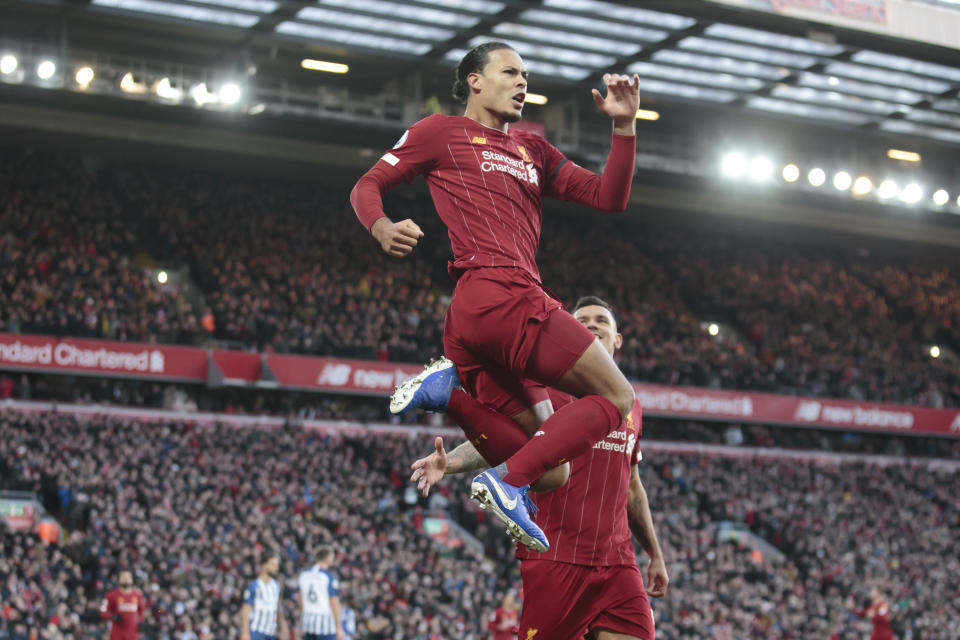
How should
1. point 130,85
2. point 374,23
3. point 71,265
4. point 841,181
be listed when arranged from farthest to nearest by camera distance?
point 841,181, point 374,23, point 130,85, point 71,265

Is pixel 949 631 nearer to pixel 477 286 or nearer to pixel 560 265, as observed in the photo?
pixel 560 265

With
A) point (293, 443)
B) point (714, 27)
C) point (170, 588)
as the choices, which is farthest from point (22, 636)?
point (714, 27)

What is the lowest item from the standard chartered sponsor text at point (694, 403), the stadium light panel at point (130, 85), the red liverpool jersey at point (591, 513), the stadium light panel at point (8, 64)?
the standard chartered sponsor text at point (694, 403)

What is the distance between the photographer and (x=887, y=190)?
121 ft

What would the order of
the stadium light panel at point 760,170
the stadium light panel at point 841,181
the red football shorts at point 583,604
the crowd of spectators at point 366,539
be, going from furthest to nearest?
1. the stadium light panel at point 841,181
2. the stadium light panel at point 760,170
3. the crowd of spectators at point 366,539
4. the red football shorts at point 583,604

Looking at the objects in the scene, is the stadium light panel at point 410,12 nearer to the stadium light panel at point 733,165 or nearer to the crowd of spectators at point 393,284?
the crowd of spectators at point 393,284

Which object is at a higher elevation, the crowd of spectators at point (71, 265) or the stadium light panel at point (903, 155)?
the stadium light panel at point (903, 155)

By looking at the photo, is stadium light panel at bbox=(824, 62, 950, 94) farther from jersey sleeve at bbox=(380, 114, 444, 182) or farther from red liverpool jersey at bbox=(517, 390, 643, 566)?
jersey sleeve at bbox=(380, 114, 444, 182)

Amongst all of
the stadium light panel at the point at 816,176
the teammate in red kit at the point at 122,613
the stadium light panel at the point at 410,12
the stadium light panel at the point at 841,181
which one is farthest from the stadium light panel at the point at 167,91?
the stadium light panel at the point at 841,181

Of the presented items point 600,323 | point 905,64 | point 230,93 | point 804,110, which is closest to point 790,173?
point 804,110

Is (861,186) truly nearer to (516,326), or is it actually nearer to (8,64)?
(8,64)

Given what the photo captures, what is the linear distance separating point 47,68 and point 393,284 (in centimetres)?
980

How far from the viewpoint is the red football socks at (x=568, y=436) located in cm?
500

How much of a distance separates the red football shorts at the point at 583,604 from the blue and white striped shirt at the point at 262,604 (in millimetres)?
6783
